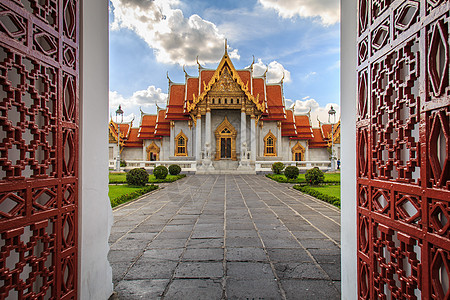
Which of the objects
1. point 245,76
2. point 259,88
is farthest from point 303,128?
point 245,76

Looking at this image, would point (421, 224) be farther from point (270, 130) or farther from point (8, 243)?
→ point (270, 130)

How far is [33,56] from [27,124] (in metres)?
0.41

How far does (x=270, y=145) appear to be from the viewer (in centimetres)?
2606

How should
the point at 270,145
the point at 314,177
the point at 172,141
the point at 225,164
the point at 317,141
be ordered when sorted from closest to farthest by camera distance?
the point at 314,177 < the point at 225,164 < the point at 270,145 < the point at 172,141 < the point at 317,141

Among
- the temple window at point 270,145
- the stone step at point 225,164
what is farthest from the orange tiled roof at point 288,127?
the stone step at point 225,164

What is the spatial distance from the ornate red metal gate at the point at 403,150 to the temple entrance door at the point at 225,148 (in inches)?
887

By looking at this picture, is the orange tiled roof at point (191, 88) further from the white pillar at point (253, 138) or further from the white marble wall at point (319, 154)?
the white marble wall at point (319, 154)

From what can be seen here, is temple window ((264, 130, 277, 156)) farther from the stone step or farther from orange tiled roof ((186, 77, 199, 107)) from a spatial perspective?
orange tiled roof ((186, 77, 199, 107))

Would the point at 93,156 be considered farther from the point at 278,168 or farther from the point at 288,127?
the point at 288,127

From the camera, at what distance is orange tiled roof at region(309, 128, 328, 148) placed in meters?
28.4

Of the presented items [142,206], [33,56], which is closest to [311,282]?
[33,56]

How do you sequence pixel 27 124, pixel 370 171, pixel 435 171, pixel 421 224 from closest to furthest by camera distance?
pixel 435 171 < pixel 421 224 < pixel 27 124 < pixel 370 171

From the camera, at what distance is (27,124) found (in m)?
1.67

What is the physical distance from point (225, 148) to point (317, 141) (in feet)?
33.9
